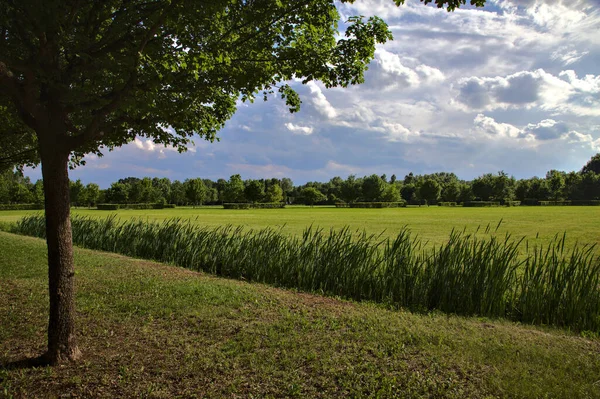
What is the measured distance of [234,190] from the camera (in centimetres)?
8544

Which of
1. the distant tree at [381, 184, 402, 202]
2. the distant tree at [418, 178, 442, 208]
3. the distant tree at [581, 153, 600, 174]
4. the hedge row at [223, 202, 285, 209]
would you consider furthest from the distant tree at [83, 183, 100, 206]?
the distant tree at [581, 153, 600, 174]

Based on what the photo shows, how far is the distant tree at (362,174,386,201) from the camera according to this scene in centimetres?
9544

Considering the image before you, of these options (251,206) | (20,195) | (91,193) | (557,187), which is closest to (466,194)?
(557,187)

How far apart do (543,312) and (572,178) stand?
10838cm

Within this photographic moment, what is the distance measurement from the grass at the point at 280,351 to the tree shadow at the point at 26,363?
0.09 meters

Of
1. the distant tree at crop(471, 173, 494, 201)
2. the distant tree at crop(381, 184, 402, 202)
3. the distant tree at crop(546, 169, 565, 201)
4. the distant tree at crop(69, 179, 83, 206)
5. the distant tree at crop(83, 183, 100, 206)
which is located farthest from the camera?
the distant tree at crop(471, 173, 494, 201)

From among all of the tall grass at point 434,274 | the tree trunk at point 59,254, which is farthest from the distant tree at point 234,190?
the tree trunk at point 59,254

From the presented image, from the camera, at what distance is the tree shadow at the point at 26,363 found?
3.75 meters

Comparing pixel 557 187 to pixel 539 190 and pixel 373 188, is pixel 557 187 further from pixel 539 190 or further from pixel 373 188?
pixel 373 188

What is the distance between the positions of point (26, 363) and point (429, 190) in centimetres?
10534

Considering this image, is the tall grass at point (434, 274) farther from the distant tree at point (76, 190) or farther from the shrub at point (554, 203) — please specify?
the shrub at point (554, 203)

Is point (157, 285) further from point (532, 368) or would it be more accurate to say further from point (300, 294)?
point (532, 368)

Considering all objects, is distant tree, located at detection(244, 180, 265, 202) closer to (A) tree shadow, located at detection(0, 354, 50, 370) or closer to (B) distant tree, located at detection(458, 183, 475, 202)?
(B) distant tree, located at detection(458, 183, 475, 202)

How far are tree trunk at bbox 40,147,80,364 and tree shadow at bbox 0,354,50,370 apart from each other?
0.19 ft
